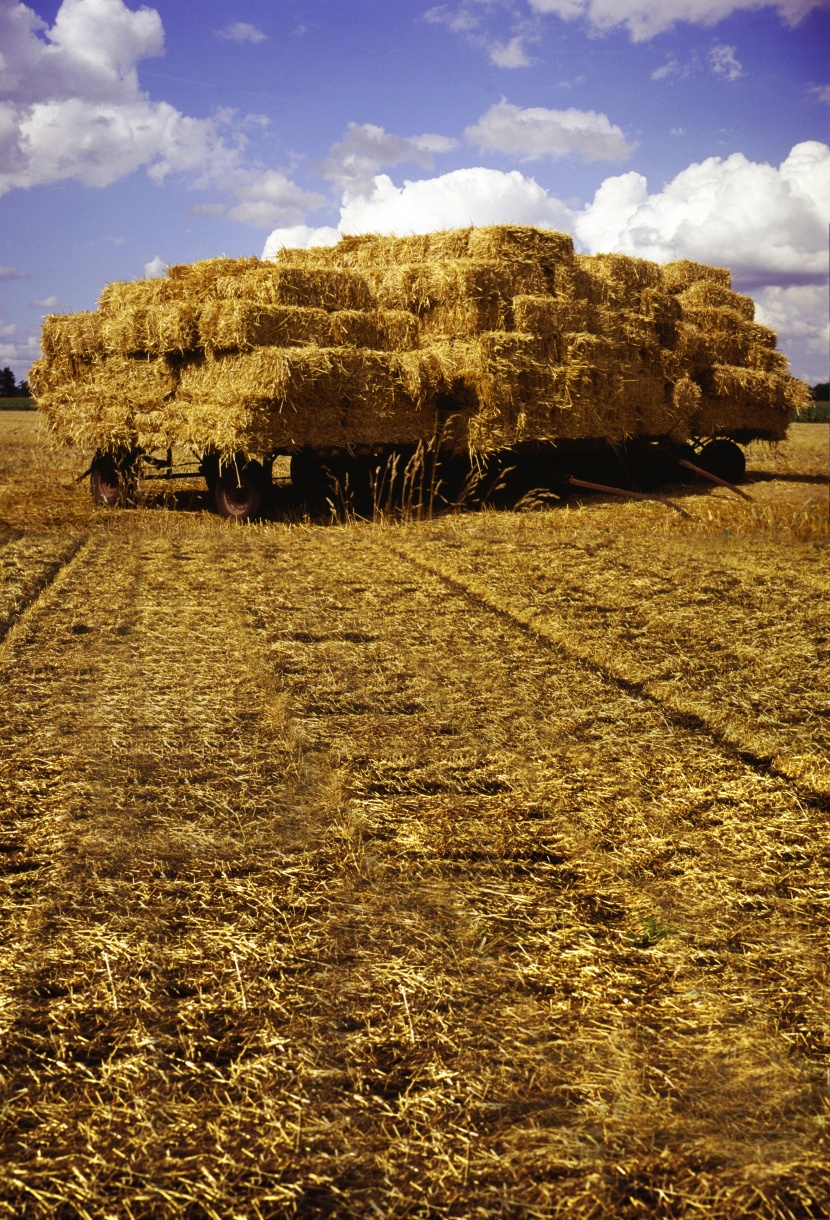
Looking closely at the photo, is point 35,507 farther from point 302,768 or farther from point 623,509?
point 302,768

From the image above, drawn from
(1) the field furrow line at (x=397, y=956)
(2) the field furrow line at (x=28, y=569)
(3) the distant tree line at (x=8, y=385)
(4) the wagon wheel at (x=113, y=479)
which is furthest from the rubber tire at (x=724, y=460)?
(3) the distant tree line at (x=8, y=385)

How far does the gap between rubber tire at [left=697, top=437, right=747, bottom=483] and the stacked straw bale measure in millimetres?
2955

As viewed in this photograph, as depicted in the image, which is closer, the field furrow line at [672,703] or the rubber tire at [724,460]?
the field furrow line at [672,703]

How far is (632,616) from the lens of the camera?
654cm

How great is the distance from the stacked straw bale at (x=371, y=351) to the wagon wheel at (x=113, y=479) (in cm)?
59

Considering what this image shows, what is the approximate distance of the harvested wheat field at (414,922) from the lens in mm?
1933

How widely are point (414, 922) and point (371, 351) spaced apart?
881 cm

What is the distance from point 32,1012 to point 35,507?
426 inches

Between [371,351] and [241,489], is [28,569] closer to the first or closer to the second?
[241,489]

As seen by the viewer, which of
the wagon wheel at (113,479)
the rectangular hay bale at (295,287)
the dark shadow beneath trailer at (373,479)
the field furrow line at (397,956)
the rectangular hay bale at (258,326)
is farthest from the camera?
the wagon wheel at (113,479)

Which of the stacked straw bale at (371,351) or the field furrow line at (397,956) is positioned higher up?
the stacked straw bale at (371,351)

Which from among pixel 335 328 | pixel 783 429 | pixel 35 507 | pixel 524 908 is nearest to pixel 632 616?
pixel 524 908

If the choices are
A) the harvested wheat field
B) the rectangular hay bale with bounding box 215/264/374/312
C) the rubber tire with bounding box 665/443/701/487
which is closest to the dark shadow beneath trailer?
the rubber tire with bounding box 665/443/701/487

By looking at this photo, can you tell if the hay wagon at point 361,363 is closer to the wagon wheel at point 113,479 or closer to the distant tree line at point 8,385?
the wagon wheel at point 113,479
